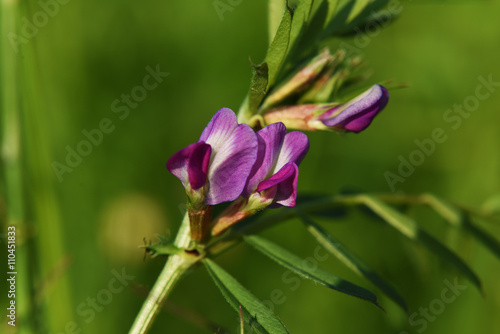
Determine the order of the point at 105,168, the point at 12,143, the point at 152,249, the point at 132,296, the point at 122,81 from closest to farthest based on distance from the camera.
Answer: the point at 152,249 → the point at 12,143 → the point at 132,296 → the point at 105,168 → the point at 122,81

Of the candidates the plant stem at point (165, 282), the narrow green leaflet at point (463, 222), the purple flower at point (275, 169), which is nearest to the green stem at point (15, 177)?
the plant stem at point (165, 282)

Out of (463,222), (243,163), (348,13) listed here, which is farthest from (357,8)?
(463,222)

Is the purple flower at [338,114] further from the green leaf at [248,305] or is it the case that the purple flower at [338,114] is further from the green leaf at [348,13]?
the green leaf at [248,305]

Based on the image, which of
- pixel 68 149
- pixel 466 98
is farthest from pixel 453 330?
pixel 68 149

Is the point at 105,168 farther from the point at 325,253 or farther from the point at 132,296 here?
the point at 325,253

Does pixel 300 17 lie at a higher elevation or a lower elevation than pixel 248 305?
higher

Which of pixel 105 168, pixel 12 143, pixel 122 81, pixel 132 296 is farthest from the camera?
pixel 122 81

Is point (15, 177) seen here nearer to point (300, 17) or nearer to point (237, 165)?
point (237, 165)
